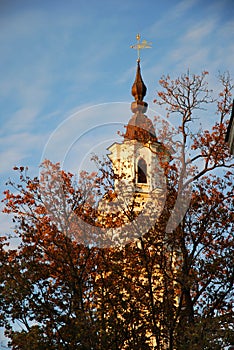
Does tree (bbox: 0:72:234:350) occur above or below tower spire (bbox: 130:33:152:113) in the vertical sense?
below

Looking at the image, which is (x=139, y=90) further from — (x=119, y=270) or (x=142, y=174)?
(x=119, y=270)

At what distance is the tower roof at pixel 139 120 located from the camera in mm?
31188

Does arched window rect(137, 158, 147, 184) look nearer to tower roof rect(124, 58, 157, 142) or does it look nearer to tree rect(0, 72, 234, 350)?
tower roof rect(124, 58, 157, 142)

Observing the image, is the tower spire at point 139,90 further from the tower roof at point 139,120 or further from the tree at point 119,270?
the tree at point 119,270

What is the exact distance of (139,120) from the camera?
4091 cm

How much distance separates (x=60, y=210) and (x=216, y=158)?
7.01 metres

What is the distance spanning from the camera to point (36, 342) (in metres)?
21.7

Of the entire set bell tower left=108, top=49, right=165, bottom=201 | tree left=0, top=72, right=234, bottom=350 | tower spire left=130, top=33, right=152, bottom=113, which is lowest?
tree left=0, top=72, right=234, bottom=350

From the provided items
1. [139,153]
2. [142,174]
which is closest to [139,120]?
[139,153]

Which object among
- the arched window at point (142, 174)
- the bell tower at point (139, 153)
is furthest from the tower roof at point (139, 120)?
the arched window at point (142, 174)

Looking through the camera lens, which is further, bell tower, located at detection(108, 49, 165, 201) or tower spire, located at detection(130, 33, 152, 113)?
tower spire, located at detection(130, 33, 152, 113)

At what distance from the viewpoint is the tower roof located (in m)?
31.2

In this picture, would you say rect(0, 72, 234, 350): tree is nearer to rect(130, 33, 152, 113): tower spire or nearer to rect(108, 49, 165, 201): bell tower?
rect(108, 49, 165, 201): bell tower

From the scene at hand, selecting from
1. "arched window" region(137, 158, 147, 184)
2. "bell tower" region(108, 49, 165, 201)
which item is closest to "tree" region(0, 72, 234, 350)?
"bell tower" region(108, 49, 165, 201)
